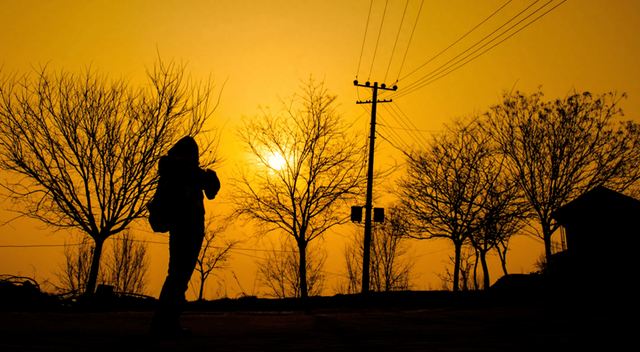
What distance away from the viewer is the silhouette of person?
403 centimetres

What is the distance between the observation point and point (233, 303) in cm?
1616

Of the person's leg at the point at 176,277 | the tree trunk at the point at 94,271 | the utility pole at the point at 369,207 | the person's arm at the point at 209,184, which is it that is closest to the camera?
the person's leg at the point at 176,277

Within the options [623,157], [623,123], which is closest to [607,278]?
[623,157]

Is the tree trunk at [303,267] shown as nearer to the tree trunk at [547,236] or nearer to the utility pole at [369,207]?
the utility pole at [369,207]

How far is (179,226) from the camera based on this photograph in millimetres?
4141

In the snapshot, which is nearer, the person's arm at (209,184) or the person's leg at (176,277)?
the person's leg at (176,277)

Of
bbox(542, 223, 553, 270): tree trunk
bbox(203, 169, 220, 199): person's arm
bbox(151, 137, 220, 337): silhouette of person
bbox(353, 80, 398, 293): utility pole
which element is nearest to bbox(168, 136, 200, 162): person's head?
bbox(151, 137, 220, 337): silhouette of person

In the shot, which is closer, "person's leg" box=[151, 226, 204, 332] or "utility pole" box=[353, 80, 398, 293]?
"person's leg" box=[151, 226, 204, 332]

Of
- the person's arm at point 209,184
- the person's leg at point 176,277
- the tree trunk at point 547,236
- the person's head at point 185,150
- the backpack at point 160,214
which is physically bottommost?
the person's leg at point 176,277

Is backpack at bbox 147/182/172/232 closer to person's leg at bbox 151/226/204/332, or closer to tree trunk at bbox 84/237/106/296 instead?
person's leg at bbox 151/226/204/332

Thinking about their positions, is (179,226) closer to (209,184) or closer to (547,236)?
(209,184)

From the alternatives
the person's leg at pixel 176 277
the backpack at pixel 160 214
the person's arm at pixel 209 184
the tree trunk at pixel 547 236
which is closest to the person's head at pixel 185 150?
the person's arm at pixel 209 184

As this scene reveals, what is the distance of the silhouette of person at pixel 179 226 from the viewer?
4.03 m

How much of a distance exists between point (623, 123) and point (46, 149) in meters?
24.5
